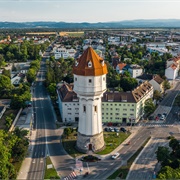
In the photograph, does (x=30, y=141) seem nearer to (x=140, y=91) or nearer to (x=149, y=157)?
(x=149, y=157)

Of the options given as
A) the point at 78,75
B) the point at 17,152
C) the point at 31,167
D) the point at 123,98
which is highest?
the point at 78,75

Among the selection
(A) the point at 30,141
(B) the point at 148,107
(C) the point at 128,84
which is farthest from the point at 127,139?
(C) the point at 128,84

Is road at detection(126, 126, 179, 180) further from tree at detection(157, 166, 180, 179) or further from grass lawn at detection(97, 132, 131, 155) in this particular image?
tree at detection(157, 166, 180, 179)

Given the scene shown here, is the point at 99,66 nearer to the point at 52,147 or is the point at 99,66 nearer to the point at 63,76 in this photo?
the point at 52,147

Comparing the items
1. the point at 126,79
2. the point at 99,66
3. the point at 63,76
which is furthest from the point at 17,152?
the point at 63,76

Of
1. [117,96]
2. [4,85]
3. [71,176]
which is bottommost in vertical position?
[71,176]

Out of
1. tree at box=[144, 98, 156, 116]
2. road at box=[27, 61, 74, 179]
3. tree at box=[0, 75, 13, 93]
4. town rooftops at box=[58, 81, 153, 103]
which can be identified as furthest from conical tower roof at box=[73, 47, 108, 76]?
tree at box=[0, 75, 13, 93]

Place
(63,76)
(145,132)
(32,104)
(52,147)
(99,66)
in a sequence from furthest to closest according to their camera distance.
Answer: (63,76), (32,104), (145,132), (52,147), (99,66)
